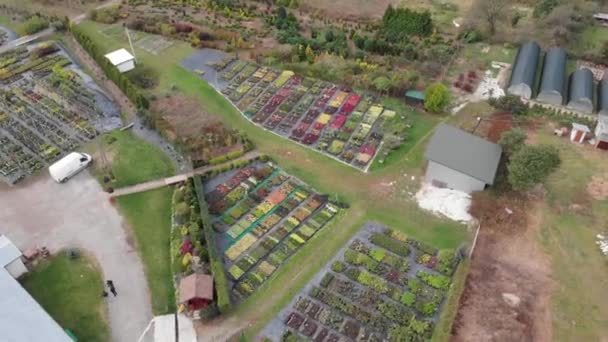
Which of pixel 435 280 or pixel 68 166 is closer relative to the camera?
pixel 435 280

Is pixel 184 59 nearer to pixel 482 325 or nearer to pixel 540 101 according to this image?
pixel 540 101

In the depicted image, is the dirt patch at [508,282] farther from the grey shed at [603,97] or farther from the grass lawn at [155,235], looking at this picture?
the grass lawn at [155,235]

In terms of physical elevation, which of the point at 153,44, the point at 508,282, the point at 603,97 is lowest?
the point at 508,282

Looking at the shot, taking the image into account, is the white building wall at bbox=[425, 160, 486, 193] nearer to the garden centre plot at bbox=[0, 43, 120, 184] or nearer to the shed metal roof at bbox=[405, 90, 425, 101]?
the shed metal roof at bbox=[405, 90, 425, 101]

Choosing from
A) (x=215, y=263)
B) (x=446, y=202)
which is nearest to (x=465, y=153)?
(x=446, y=202)

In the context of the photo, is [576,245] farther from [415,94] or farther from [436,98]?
[415,94]

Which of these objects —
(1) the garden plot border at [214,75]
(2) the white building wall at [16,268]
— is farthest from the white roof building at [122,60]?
(2) the white building wall at [16,268]

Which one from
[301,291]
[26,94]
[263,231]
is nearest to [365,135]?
[263,231]
